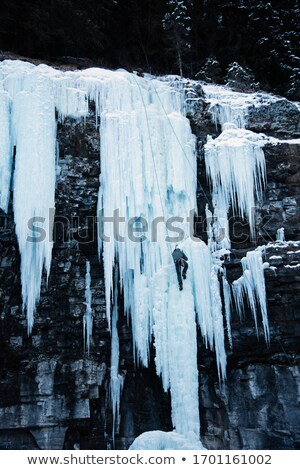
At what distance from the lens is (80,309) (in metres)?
8.83

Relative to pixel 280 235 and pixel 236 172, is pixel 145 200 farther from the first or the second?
pixel 280 235

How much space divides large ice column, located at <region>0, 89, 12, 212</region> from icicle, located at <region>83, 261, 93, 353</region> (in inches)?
81.1

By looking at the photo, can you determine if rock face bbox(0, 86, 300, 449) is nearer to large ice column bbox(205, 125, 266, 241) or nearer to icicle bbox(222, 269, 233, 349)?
icicle bbox(222, 269, 233, 349)

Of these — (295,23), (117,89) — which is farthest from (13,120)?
(295,23)

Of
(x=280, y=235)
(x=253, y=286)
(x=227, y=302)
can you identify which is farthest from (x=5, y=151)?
(x=280, y=235)

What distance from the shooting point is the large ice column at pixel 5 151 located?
8.78m

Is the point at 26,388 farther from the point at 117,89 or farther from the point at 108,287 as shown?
the point at 117,89

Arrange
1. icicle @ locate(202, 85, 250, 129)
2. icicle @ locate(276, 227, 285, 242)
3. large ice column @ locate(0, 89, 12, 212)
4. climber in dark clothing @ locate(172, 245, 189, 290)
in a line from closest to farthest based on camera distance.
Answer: climber in dark clothing @ locate(172, 245, 189, 290)
large ice column @ locate(0, 89, 12, 212)
icicle @ locate(276, 227, 285, 242)
icicle @ locate(202, 85, 250, 129)

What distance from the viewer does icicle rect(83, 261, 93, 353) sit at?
28.5 ft

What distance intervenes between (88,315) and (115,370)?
117 cm

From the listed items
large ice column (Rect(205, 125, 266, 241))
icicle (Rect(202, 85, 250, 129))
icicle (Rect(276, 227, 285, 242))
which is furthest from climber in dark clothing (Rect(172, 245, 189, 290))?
icicle (Rect(202, 85, 250, 129))

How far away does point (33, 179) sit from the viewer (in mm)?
8883

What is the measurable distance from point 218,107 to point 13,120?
444 centimetres

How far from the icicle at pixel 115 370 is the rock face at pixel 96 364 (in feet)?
0.36
